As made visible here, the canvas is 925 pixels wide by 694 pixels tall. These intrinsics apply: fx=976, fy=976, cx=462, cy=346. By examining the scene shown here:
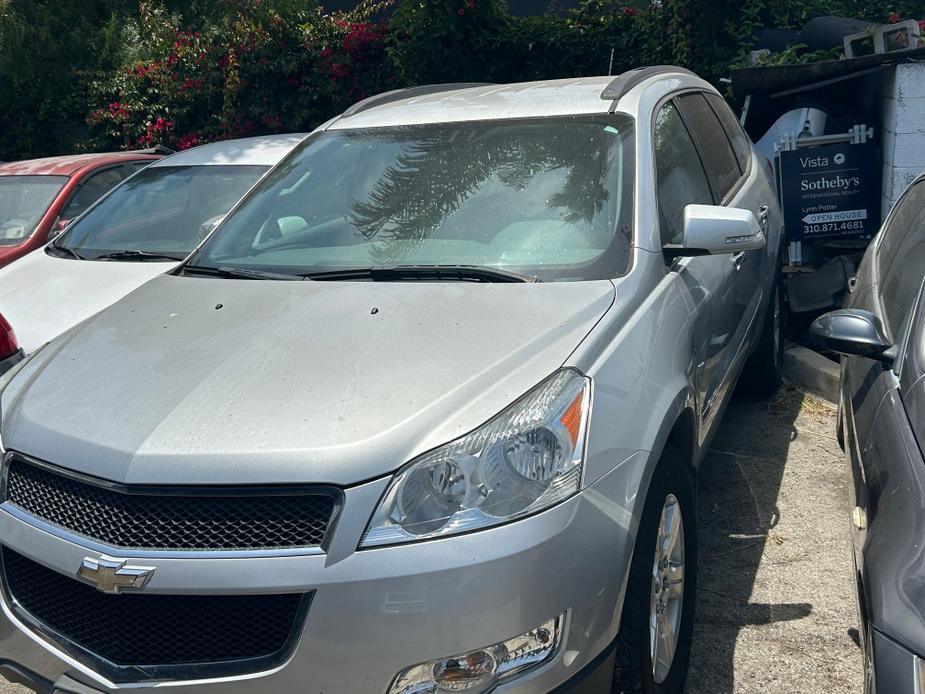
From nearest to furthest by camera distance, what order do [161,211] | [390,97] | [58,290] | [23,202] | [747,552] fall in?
1. [747,552]
2. [390,97]
3. [58,290]
4. [161,211]
5. [23,202]

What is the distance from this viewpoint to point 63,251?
6.09 m

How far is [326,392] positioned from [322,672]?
2.24 ft

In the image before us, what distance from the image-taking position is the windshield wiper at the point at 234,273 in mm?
3328

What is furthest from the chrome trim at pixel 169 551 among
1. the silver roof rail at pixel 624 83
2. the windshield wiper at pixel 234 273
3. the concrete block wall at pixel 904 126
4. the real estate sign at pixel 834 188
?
the real estate sign at pixel 834 188

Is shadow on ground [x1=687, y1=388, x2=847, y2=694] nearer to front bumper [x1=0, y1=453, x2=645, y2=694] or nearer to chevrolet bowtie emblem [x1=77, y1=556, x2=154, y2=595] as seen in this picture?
front bumper [x1=0, y1=453, x2=645, y2=694]

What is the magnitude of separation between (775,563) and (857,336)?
1.12 meters

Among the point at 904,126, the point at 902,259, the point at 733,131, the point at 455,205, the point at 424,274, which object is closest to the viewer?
the point at 424,274

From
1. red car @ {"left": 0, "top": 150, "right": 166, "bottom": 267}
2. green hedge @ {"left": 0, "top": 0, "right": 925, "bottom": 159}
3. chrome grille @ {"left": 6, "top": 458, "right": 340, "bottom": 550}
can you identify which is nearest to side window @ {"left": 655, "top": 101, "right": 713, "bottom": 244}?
chrome grille @ {"left": 6, "top": 458, "right": 340, "bottom": 550}

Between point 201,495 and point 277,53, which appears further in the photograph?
point 277,53

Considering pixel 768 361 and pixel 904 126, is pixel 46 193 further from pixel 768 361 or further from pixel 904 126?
pixel 904 126

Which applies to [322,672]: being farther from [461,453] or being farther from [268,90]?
[268,90]

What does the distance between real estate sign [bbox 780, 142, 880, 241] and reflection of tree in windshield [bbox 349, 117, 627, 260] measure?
4059mm

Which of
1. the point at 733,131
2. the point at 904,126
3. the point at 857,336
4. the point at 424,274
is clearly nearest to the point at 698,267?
the point at 857,336

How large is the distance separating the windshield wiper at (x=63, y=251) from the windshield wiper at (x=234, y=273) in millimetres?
2627
